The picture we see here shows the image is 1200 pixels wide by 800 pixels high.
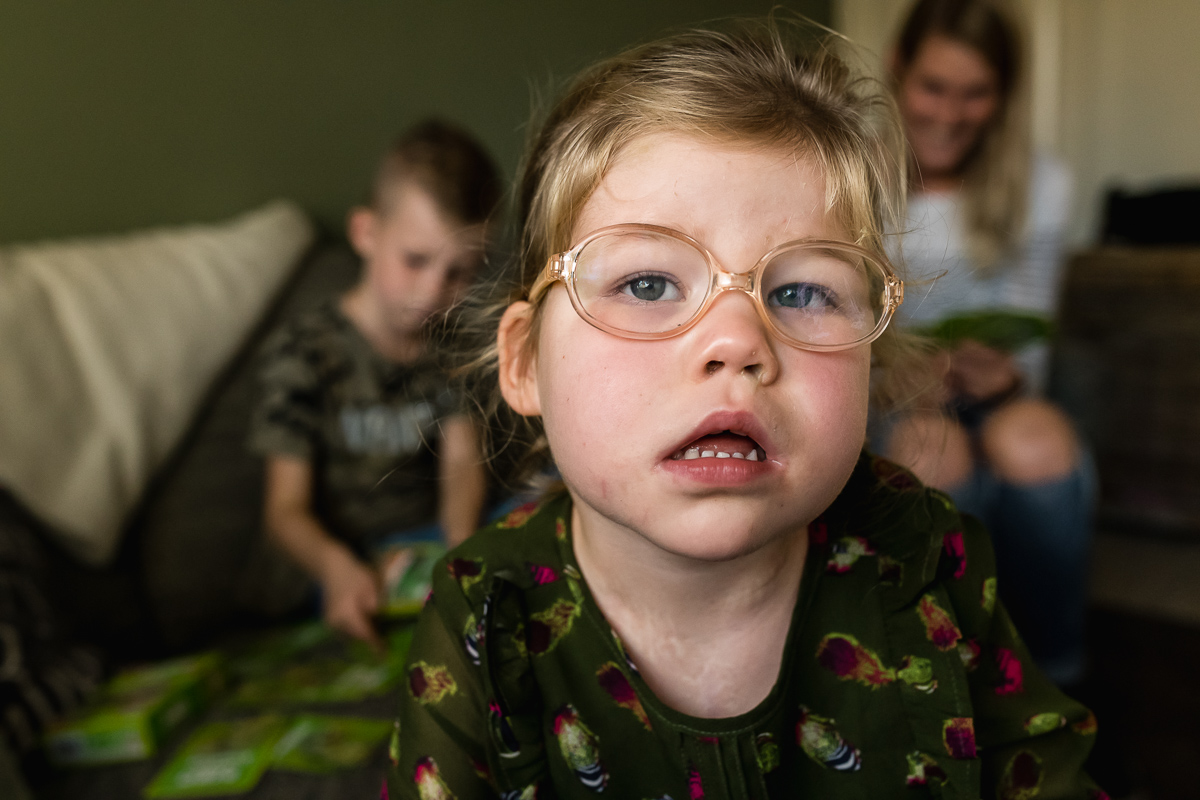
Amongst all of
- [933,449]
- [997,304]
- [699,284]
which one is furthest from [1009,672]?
[997,304]

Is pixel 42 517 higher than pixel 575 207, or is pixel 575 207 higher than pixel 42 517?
pixel 575 207

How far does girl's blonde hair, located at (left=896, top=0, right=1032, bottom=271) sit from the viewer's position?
1635 mm

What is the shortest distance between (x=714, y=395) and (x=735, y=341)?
0.04 metres

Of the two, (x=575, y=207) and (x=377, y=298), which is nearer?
(x=575, y=207)

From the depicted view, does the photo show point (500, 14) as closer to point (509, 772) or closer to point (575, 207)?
point (575, 207)

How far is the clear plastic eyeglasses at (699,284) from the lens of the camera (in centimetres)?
57

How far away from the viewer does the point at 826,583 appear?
0.72 metres

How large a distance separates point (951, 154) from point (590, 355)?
1.42 metres

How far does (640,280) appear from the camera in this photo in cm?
59

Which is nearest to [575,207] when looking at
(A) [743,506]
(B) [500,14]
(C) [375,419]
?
(A) [743,506]

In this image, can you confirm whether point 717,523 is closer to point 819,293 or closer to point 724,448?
point 724,448

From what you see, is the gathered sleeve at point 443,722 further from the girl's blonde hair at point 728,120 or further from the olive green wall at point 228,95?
the olive green wall at point 228,95

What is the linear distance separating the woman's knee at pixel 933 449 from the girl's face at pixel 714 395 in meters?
0.44

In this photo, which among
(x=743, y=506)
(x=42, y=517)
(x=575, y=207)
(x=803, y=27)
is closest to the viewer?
(x=743, y=506)
